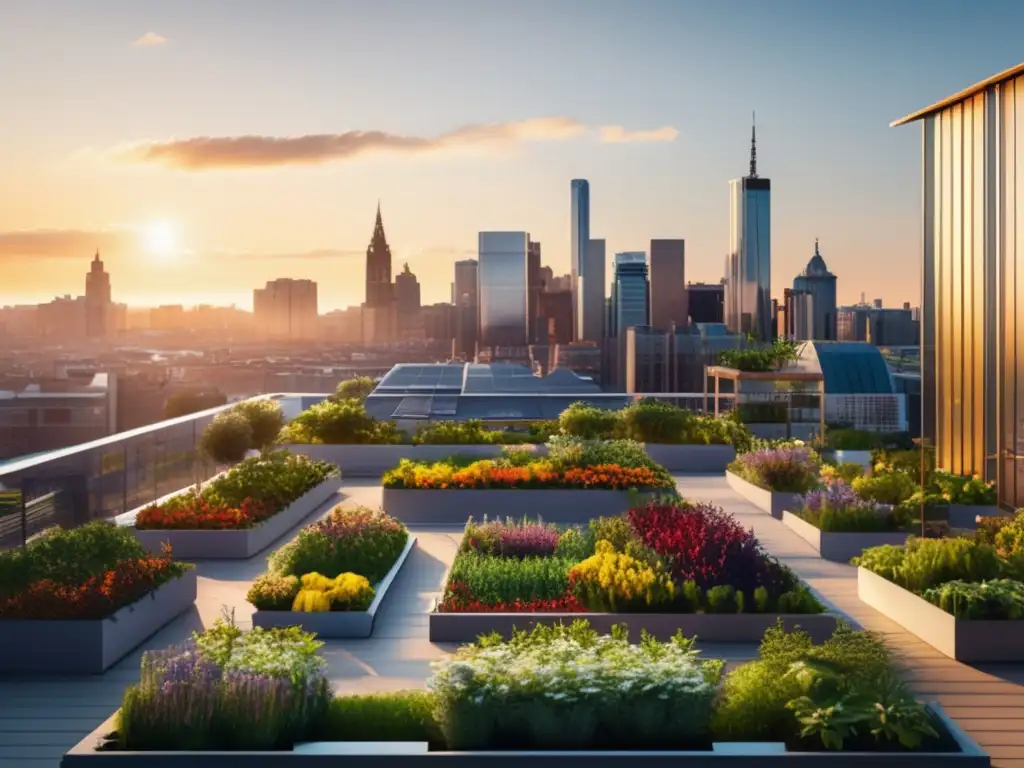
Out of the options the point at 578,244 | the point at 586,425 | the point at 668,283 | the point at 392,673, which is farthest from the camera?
the point at 578,244

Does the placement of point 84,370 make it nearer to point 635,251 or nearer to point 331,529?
point 331,529

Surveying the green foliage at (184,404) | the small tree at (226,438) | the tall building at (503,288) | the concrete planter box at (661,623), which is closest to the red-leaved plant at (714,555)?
the concrete planter box at (661,623)

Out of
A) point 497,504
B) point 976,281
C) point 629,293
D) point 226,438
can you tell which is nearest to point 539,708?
point 497,504

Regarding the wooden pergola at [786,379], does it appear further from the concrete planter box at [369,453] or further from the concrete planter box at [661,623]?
the concrete planter box at [661,623]

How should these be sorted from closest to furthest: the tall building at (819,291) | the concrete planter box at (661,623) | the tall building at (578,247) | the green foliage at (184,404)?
the concrete planter box at (661,623)
the green foliage at (184,404)
the tall building at (819,291)
the tall building at (578,247)

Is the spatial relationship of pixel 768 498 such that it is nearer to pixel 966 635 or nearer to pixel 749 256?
pixel 966 635

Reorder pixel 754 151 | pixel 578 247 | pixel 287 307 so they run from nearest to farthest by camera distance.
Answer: pixel 287 307 → pixel 754 151 → pixel 578 247
